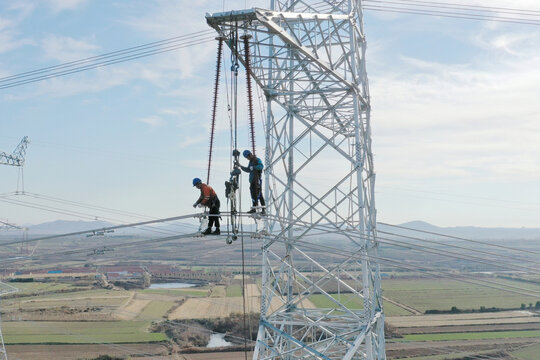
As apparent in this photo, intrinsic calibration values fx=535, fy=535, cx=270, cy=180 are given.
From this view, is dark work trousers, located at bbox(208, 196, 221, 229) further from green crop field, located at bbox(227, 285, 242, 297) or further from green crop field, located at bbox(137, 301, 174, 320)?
→ green crop field, located at bbox(227, 285, 242, 297)

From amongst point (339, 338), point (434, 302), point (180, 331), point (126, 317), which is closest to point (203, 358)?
point (180, 331)

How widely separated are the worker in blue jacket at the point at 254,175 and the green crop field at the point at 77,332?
3875 cm

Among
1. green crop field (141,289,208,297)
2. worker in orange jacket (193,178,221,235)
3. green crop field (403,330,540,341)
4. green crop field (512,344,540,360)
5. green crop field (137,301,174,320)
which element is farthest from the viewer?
green crop field (141,289,208,297)

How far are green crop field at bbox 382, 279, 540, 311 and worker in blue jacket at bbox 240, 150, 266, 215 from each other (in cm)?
5758

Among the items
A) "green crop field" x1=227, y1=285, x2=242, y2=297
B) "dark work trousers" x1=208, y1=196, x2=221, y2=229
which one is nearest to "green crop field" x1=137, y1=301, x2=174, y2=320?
"green crop field" x1=227, y1=285, x2=242, y2=297

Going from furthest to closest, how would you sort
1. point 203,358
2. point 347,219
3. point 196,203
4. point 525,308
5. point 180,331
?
point 525,308 → point 180,331 → point 203,358 → point 347,219 → point 196,203

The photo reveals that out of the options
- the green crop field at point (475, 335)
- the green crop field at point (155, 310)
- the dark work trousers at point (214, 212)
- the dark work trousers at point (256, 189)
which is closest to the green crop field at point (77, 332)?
the green crop field at point (155, 310)

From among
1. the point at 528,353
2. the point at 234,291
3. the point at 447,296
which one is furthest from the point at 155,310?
the point at 447,296

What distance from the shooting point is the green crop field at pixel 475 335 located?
4921 cm

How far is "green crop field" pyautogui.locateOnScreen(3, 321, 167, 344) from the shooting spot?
157 ft

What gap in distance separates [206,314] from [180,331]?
7969mm

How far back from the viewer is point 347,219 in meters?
15.5

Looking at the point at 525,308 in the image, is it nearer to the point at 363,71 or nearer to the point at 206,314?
the point at 206,314

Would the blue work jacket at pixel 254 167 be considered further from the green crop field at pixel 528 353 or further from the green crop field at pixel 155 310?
the green crop field at pixel 155 310
